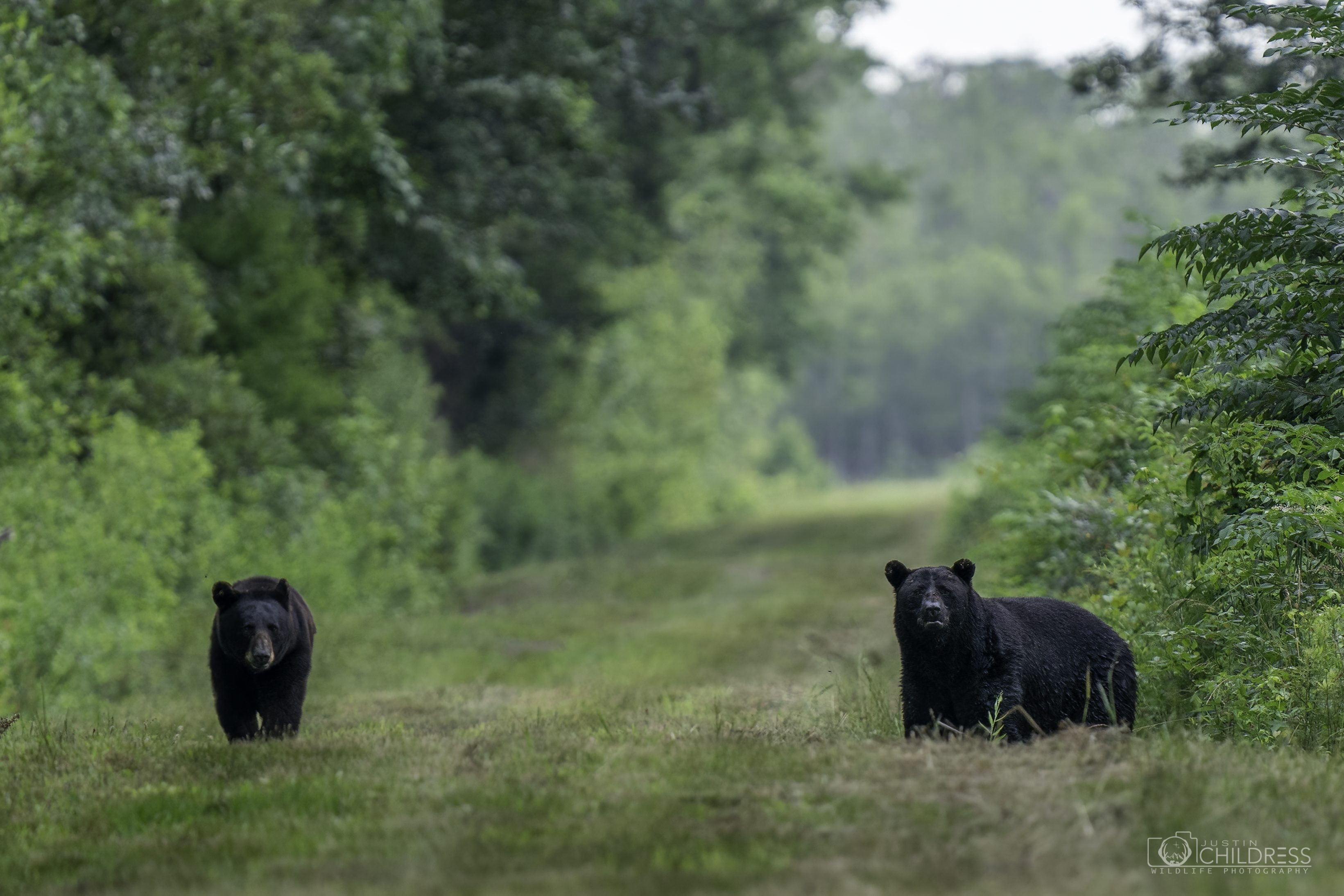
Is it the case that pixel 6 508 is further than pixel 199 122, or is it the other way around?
pixel 199 122

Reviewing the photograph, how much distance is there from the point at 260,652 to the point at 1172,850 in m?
6.01

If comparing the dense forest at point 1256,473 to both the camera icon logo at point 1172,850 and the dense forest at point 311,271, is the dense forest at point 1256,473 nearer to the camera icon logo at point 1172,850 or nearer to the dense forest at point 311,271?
the camera icon logo at point 1172,850

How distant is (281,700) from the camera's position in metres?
9.87

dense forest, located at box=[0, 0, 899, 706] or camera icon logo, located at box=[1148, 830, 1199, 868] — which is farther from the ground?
dense forest, located at box=[0, 0, 899, 706]

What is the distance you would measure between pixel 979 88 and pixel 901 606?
15338cm

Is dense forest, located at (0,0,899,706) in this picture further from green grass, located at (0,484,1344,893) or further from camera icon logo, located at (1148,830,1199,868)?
camera icon logo, located at (1148,830,1199,868)

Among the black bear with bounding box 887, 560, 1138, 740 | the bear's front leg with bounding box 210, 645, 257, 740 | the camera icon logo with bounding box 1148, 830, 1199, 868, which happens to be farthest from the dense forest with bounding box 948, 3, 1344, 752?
the bear's front leg with bounding box 210, 645, 257, 740

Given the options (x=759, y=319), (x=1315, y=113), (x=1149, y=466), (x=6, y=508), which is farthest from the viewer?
(x=759, y=319)

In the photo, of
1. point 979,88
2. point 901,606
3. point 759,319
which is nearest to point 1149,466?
point 901,606

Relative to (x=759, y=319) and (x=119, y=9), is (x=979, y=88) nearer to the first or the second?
(x=759, y=319)

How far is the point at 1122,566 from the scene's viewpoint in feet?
38.3

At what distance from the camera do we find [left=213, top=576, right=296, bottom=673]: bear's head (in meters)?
9.23

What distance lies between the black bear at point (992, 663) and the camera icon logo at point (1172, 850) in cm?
236

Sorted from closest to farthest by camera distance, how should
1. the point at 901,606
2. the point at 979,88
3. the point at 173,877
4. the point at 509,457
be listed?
the point at 173,877, the point at 901,606, the point at 509,457, the point at 979,88
